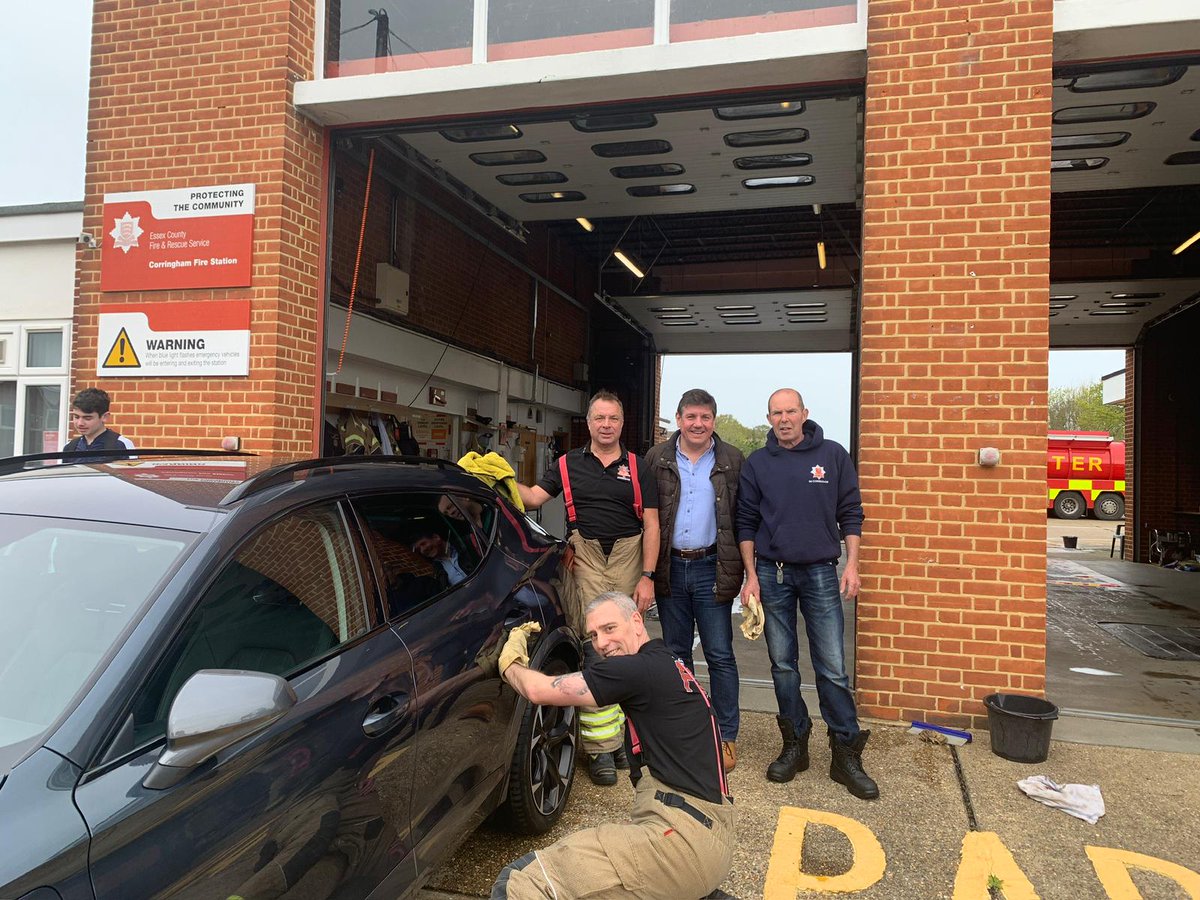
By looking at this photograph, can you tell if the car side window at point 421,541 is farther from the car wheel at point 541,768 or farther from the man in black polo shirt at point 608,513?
the man in black polo shirt at point 608,513

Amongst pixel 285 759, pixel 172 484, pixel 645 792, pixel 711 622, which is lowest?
pixel 645 792

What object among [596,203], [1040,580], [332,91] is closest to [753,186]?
[596,203]

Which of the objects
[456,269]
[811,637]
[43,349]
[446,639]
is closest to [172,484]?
[446,639]

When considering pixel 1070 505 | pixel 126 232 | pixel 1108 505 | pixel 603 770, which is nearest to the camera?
pixel 603 770

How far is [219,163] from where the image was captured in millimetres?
5875

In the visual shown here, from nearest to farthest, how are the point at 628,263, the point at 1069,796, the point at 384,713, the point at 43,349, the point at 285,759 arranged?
the point at 285,759, the point at 384,713, the point at 1069,796, the point at 43,349, the point at 628,263

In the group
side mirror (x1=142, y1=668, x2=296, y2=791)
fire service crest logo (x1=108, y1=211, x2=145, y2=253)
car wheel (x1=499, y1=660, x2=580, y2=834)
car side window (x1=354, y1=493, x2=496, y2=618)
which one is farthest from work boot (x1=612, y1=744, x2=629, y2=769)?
fire service crest logo (x1=108, y1=211, x2=145, y2=253)

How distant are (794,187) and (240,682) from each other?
26.7 ft

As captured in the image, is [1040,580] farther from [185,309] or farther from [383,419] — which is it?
[383,419]

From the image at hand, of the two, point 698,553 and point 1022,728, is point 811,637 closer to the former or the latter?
point 698,553

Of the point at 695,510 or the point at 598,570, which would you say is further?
the point at 695,510

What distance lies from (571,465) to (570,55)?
9.57ft

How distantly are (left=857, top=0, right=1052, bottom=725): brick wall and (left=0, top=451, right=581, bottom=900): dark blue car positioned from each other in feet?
9.24

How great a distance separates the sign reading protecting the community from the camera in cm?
582
